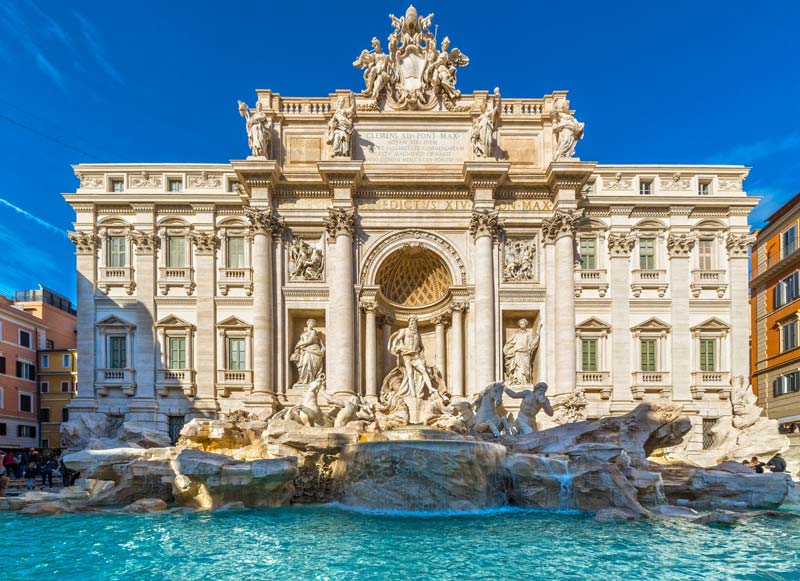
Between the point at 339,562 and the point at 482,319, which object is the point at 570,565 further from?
the point at 482,319

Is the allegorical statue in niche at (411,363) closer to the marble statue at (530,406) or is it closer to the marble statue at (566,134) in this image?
the marble statue at (530,406)

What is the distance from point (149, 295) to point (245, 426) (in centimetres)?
910

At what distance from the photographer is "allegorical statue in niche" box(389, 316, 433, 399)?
21375 mm

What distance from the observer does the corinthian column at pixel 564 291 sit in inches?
874

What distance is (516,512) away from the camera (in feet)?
43.2

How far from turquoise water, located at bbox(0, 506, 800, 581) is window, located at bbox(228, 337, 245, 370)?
1057 centimetres

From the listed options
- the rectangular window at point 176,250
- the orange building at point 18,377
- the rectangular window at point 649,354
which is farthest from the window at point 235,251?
the rectangular window at point 649,354

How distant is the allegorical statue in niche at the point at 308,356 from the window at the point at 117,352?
7188 mm

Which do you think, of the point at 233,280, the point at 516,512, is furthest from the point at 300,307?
the point at 516,512

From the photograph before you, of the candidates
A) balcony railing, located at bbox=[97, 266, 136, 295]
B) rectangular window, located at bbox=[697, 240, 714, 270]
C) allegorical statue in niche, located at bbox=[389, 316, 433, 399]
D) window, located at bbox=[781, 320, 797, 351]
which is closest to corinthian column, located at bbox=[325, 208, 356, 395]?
allegorical statue in niche, located at bbox=[389, 316, 433, 399]

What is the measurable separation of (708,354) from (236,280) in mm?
20706

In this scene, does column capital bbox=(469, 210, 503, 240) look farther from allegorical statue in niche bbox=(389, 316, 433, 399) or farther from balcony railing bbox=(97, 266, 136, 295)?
balcony railing bbox=(97, 266, 136, 295)

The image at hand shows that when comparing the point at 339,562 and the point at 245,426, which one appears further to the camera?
the point at 245,426

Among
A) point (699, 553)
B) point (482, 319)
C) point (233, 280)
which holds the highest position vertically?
point (233, 280)
